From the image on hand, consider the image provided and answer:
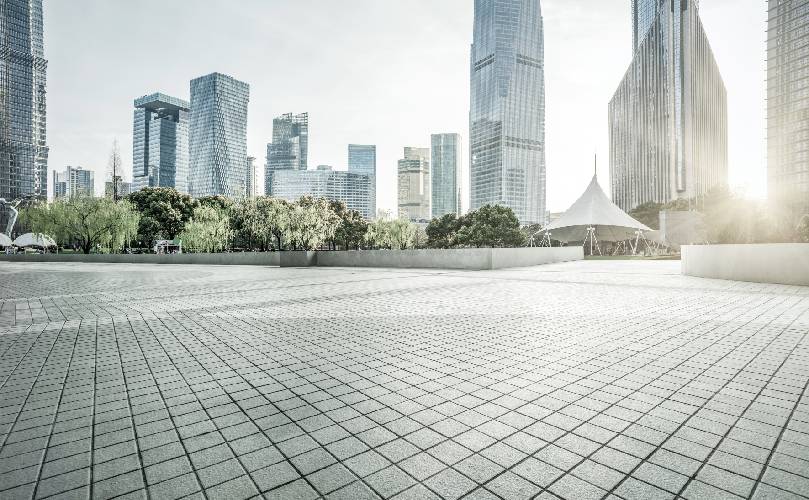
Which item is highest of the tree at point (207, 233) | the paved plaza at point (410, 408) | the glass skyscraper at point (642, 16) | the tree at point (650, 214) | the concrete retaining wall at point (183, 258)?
the glass skyscraper at point (642, 16)

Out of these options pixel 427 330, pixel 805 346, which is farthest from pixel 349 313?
pixel 805 346

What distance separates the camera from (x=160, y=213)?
2039 inches

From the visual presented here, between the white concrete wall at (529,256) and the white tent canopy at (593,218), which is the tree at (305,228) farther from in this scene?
the white concrete wall at (529,256)

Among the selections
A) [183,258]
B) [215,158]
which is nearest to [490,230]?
[183,258]

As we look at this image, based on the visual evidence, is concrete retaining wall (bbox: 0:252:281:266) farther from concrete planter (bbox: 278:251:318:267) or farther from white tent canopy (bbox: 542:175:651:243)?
white tent canopy (bbox: 542:175:651:243)

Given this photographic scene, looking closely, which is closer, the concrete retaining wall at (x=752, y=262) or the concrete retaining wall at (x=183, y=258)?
the concrete retaining wall at (x=752, y=262)

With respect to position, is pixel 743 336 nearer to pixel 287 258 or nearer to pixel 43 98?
pixel 287 258

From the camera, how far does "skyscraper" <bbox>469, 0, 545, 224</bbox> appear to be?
576 ft

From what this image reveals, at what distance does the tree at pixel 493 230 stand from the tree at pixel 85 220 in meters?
41.0

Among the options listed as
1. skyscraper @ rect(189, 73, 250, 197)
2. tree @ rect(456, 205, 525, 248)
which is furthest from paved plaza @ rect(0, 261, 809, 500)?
skyscraper @ rect(189, 73, 250, 197)

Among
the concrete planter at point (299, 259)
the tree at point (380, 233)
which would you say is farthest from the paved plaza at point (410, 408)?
the tree at point (380, 233)

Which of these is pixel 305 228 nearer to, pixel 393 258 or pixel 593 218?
pixel 393 258

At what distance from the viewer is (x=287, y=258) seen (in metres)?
24.9

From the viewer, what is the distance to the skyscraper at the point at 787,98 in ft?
310
